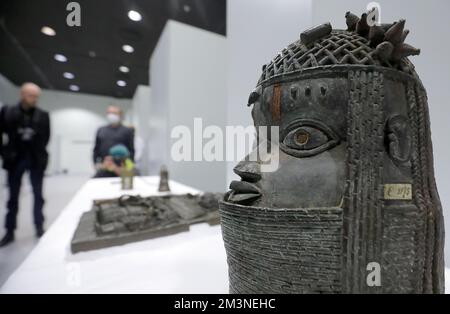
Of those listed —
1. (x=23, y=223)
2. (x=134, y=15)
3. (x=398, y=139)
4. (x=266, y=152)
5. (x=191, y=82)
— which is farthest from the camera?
(x=191, y=82)

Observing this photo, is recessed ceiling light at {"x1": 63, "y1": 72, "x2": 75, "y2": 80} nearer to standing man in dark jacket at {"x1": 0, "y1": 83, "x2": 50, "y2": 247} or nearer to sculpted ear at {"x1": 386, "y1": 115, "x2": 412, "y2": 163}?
standing man in dark jacket at {"x1": 0, "y1": 83, "x2": 50, "y2": 247}

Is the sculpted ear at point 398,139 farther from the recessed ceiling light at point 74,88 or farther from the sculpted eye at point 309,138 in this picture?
the recessed ceiling light at point 74,88


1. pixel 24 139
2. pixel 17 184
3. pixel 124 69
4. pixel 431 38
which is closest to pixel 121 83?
pixel 124 69

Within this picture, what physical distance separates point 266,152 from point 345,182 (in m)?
0.25

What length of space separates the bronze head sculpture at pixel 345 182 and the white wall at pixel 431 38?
2.34 feet

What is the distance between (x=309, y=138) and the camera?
76 centimetres

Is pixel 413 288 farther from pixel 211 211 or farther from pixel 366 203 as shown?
pixel 211 211

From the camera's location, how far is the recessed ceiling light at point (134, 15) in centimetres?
128

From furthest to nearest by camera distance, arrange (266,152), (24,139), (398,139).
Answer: (24,139) < (266,152) < (398,139)

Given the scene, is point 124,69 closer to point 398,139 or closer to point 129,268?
point 129,268

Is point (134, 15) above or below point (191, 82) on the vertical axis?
below

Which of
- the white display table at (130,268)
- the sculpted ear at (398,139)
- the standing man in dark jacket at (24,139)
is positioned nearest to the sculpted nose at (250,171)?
the sculpted ear at (398,139)

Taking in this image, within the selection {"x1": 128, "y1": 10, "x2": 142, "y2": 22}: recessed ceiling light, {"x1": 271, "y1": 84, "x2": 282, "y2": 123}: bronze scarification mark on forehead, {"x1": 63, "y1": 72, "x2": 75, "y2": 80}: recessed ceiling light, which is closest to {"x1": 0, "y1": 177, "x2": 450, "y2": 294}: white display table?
{"x1": 271, "y1": 84, "x2": 282, "y2": 123}: bronze scarification mark on forehead

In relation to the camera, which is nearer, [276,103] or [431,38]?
[276,103]
